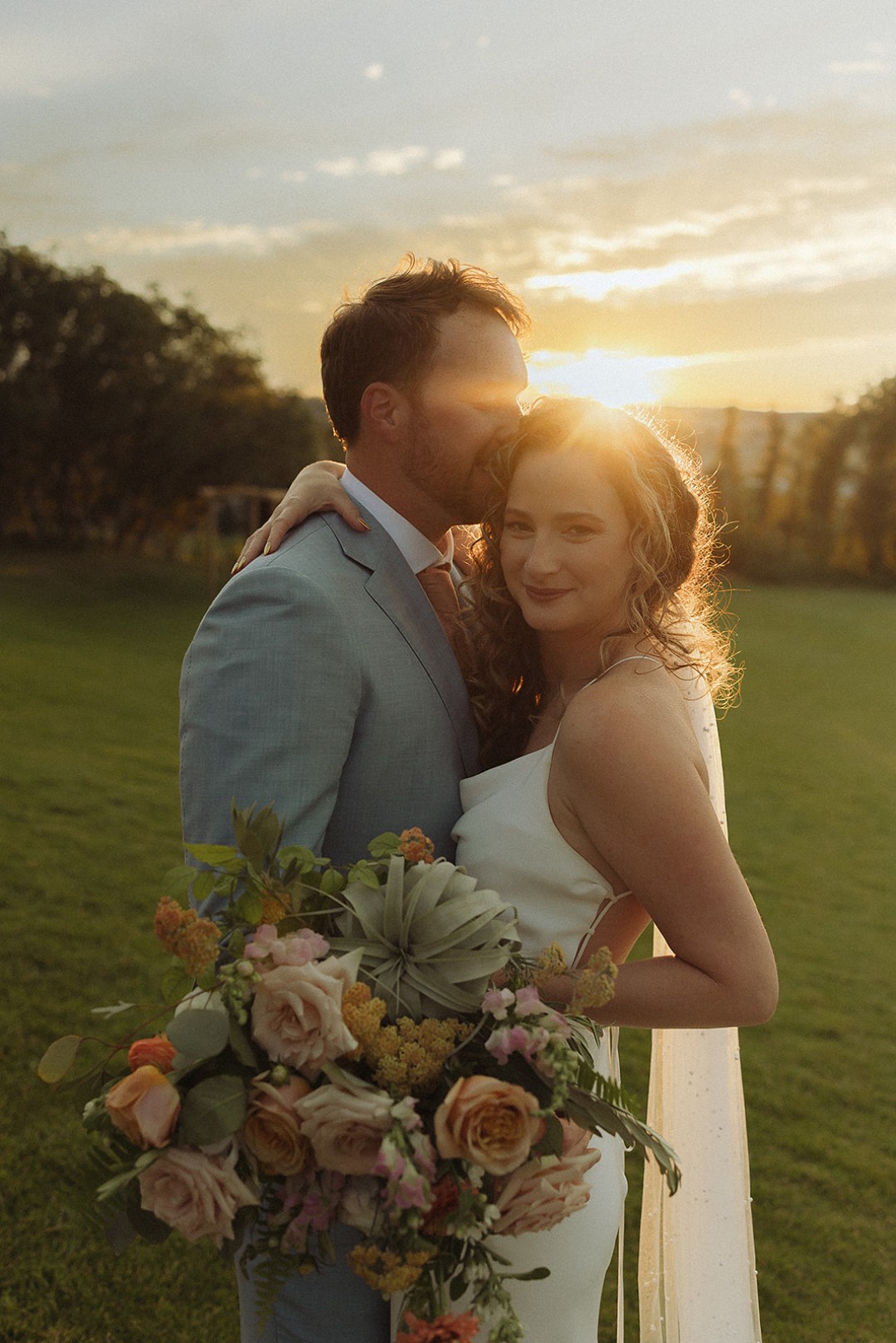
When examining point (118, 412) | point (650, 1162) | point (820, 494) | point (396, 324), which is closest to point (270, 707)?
point (396, 324)

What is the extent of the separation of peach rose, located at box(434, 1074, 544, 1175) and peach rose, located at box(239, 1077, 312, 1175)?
19cm

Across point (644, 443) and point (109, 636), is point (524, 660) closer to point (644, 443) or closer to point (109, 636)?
point (644, 443)

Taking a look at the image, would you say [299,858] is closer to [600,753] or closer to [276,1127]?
[276,1127]

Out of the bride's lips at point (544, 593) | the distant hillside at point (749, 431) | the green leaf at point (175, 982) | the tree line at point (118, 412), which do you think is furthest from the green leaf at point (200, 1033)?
the distant hillside at point (749, 431)

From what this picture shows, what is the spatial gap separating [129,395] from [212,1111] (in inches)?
1322

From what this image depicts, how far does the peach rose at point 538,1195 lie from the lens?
1.61 meters

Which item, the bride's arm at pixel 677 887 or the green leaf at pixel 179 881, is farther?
Result: the bride's arm at pixel 677 887

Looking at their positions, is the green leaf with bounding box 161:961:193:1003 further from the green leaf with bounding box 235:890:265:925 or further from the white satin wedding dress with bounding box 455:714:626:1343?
the white satin wedding dress with bounding box 455:714:626:1343

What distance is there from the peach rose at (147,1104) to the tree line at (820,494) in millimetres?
44429

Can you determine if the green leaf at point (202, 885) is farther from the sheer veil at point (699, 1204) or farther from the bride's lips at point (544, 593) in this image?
the sheer veil at point (699, 1204)

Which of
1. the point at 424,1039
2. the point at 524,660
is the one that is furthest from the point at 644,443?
Answer: the point at 424,1039

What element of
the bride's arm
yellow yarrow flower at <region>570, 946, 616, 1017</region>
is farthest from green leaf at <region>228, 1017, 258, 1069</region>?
the bride's arm

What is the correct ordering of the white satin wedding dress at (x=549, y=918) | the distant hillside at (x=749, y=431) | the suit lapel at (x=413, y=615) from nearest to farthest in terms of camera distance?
the white satin wedding dress at (x=549, y=918), the suit lapel at (x=413, y=615), the distant hillside at (x=749, y=431)

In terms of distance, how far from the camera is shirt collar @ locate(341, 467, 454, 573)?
291 centimetres
